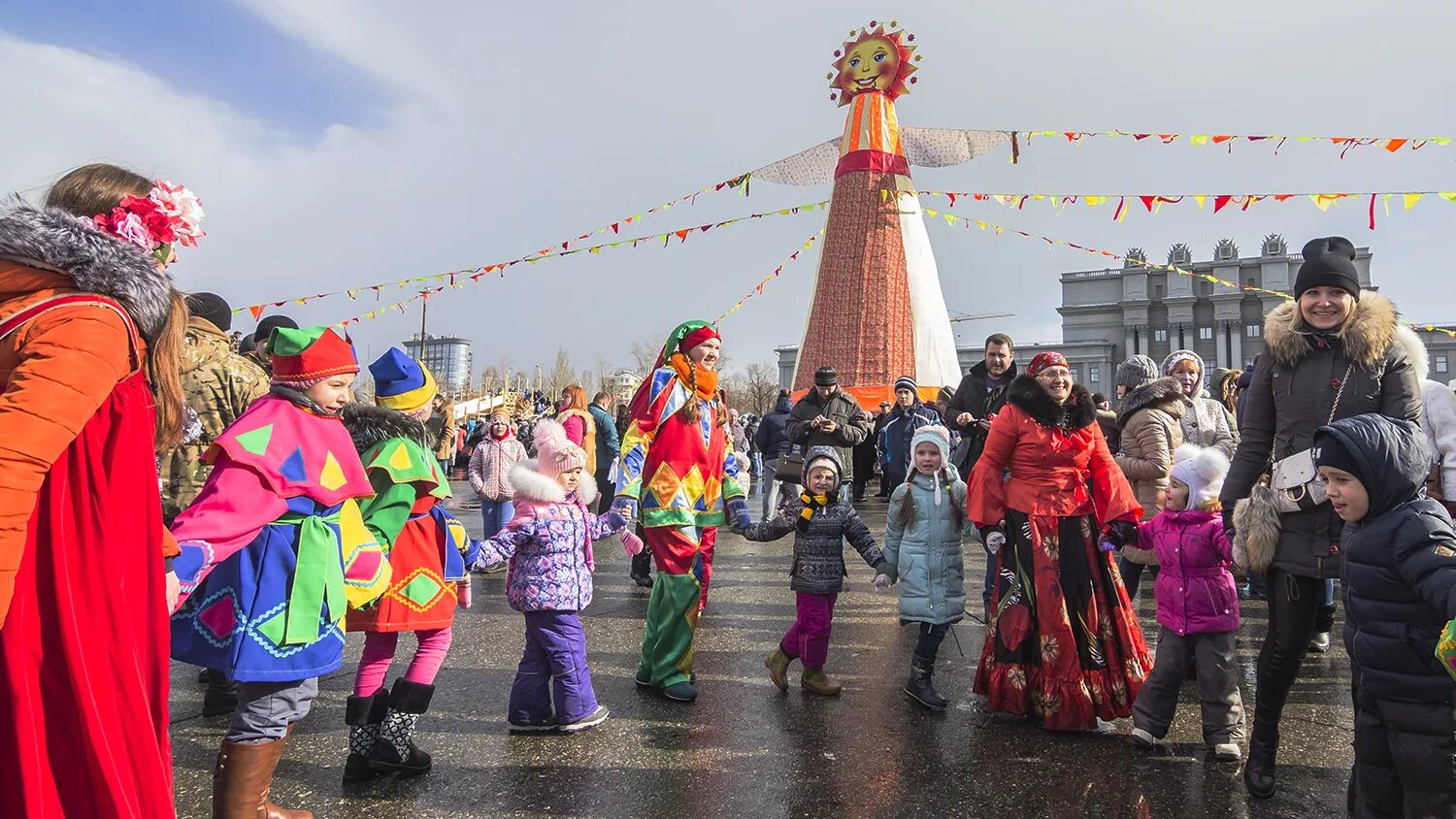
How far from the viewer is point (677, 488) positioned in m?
4.17

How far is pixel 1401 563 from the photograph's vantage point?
7.62ft

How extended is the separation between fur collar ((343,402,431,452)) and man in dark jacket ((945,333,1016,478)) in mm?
3504

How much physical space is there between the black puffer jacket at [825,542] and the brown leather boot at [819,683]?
1.29 feet

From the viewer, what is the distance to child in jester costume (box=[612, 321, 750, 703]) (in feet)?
13.4

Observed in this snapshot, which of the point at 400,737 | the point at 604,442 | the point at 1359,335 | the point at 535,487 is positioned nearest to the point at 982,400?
the point at 1359,335

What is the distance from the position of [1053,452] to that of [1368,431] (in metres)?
1.42

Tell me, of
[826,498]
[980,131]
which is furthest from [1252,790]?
[980,131]

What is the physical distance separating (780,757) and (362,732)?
5.29 ft

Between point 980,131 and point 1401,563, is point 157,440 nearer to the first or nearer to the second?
point 1401,563

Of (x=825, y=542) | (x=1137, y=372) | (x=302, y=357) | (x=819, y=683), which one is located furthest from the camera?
(x=1137, y=372)

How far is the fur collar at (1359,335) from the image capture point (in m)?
2.95

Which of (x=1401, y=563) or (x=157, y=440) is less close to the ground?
(x=157, y=440)

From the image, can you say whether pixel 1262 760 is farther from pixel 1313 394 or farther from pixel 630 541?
pixel 630 541

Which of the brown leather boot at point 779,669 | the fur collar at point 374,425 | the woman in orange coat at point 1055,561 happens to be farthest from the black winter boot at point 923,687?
the fur collar at point 374,425
